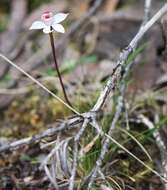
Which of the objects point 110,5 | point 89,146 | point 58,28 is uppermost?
point 58,28

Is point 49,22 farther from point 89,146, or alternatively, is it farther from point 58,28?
point 89,146

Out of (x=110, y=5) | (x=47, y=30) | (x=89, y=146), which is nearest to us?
(x=47, y=30)

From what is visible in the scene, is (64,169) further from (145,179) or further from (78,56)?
(78,56)

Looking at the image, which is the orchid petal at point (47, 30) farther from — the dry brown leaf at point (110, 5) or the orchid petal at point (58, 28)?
the dry brown leaf at point (110, 5)

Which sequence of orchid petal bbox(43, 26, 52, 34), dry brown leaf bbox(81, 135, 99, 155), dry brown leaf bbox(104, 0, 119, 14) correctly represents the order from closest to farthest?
orchid petal bbox(43, 26, 52, 34) → dry brown leaf bbox(81, 135, 99, 155) → dry brown leaf bbox(104, 0, 119, 14)

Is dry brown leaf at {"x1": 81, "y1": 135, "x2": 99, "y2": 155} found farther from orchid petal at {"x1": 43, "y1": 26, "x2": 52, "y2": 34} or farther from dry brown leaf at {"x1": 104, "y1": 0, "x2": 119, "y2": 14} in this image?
dry brown leaf at {"x1": 104, "y1": 0, "x2": 119, "y2": 14}

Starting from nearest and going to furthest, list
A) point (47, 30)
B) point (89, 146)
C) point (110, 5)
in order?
point (47, 30) → point (89, 146) → point (110, 5)

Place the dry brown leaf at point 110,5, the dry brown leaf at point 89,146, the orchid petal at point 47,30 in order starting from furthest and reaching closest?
1. the dry brown leaf at point 110,5
2. the dry brown leaf at point 89,146
3. the orchid petal at point 47,30

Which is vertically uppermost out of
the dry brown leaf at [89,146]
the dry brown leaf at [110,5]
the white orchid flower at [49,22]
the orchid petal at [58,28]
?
the white orchid flower at [49,22]

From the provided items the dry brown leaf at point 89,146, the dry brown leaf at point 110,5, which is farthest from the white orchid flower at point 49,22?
the dry brown leaf at point 110,5

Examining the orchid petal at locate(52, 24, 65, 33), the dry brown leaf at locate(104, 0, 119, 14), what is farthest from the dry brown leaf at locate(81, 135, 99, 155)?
the dry brown leaf at locate(104, 0, 119, 14)

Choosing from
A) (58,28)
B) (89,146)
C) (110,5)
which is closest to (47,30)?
(58,28)
